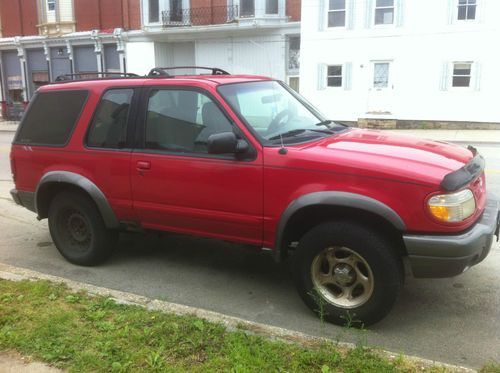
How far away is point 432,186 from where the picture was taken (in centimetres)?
346

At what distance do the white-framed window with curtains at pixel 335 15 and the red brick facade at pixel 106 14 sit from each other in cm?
1036

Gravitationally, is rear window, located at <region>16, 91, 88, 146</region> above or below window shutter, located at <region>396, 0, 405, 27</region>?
below

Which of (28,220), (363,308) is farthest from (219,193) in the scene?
(28,220)

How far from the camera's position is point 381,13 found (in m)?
20.3

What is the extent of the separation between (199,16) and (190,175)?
22588mm

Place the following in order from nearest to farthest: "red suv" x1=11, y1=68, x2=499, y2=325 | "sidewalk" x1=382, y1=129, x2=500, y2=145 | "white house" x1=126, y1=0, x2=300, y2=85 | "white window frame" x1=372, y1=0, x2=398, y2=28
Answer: "red suv" x1=11, y1=68, x2=499, y2=325 → "sidewalk" x1=382, y1=129, x2=500, y2=145 → "white window frame" x1=372, y1=0, x2=398, y2=28 → "white house" x1=126, y1=0, x2=300, y2=85

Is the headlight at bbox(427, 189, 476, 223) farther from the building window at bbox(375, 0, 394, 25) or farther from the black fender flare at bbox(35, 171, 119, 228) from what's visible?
the building window at bbox(375, 0, 394, 25)

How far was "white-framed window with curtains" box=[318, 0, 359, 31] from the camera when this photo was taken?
20.8 metres

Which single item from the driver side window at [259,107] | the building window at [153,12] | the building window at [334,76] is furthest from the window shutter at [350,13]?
the driver side window at [259,107]

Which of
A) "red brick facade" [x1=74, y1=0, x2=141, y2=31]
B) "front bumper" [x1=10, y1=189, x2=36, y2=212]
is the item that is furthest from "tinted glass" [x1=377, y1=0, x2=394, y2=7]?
"front bumper" [x1=10, y1=189, x2=36, y2=212]

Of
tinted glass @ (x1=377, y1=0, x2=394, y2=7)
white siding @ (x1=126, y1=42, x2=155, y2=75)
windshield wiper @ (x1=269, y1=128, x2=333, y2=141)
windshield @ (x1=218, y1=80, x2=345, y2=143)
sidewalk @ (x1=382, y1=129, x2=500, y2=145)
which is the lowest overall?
sidewalk @ (x1=382, y1=129, x2=500, y2=145)

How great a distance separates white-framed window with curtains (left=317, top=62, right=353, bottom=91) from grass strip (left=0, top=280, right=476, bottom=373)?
733 inches

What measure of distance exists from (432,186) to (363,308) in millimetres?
1008

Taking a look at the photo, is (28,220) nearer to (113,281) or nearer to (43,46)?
(113,281)
